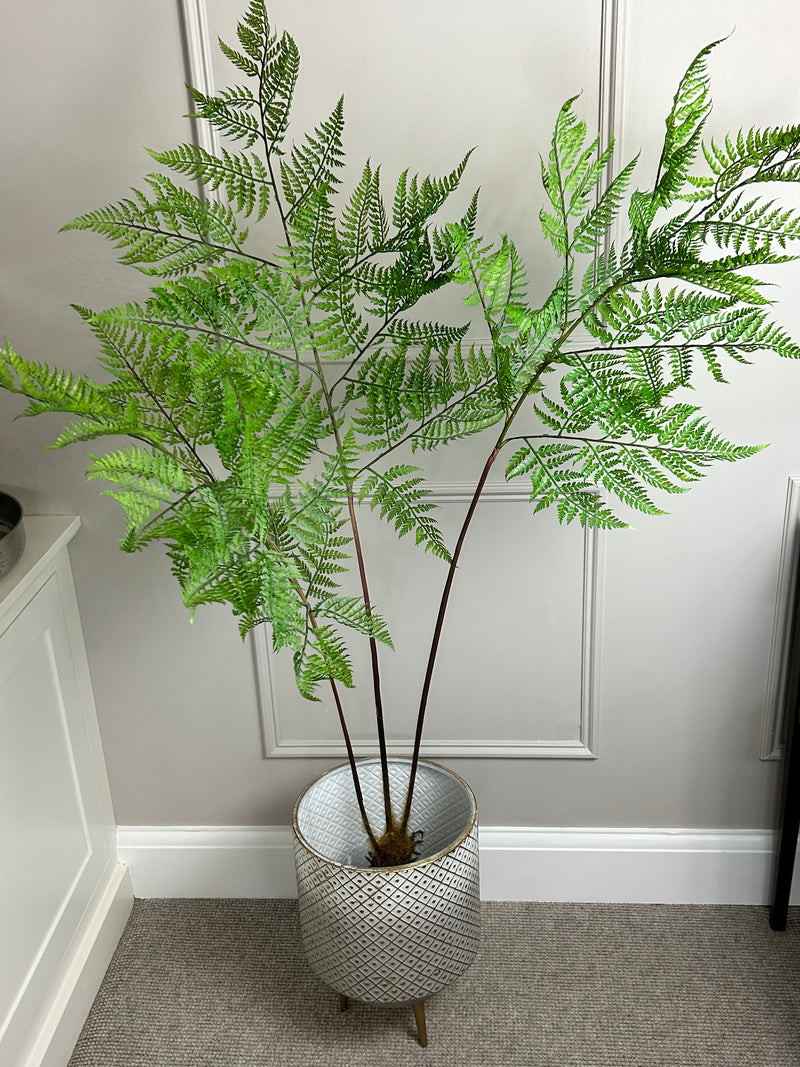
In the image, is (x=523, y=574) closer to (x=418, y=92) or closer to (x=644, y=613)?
(x=644, y=613)

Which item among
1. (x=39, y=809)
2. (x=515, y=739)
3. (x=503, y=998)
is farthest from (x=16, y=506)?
(x=503, y=998)

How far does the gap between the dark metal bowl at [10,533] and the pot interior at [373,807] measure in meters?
0.59

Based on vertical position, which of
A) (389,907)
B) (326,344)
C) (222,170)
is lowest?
(389,907)

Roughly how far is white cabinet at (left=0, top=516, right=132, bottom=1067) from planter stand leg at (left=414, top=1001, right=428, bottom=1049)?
1.85 feet

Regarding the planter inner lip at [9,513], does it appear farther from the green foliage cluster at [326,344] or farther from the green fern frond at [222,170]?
the green fern frond at [222,170]

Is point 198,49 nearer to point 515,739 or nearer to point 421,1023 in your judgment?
point 515,739

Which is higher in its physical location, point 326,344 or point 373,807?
point 326,344

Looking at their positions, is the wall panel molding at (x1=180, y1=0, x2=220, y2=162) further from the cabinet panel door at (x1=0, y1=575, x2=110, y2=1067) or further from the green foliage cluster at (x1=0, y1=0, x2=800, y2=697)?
the cabinet panel door at (x1=0, y1=575, x2=110, y2=1067)

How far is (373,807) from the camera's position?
174cm

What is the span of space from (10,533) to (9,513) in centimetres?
8

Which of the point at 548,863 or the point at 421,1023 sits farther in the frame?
the point at 548,863

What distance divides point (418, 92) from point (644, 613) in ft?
2.98

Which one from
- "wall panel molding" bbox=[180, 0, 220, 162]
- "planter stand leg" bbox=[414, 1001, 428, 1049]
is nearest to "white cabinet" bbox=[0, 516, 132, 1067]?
"planter stand leg" bbox=[414, 1001, 428, 1049]

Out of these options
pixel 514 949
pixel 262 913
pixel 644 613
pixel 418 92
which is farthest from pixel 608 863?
pixel 418 92
